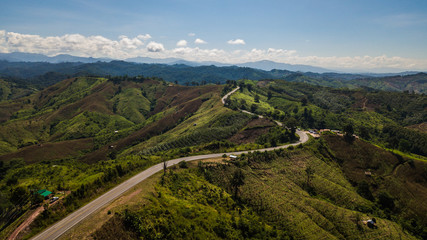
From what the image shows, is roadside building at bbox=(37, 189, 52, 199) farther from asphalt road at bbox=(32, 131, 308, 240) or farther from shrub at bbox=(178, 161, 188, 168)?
shrub at bbox=(178, 161, 188, 168)

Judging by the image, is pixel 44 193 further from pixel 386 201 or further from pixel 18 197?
pixel 386 201

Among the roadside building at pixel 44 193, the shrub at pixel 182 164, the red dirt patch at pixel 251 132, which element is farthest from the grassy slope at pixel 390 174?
the roadside building at pixel 44 193

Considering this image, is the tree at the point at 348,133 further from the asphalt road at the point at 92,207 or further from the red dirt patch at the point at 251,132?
the asphalt road at the point at 92,207

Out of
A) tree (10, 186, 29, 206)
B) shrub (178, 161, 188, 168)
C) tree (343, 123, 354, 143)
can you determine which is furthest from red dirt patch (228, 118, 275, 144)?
tree (10, 186, 29, 206)

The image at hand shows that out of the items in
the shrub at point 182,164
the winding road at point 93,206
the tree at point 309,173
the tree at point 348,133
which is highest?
the tree at point 348,133

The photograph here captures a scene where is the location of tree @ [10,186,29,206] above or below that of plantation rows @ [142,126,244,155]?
above

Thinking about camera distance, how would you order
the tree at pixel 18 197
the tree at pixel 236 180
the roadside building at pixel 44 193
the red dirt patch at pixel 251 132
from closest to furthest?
the tree at pixel 18 197
the roadside building at pixel 44 193
the tree at pixel 236 180
the red dirt patch at pixel 251 132

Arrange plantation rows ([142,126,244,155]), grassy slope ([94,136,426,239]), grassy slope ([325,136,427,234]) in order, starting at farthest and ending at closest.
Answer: plantation rows ([142,126,244,155]) → grassy slope ([325,136,427,234]) → grassy slope ([94,136,426,239])

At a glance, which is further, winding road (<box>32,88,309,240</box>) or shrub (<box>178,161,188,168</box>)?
shrub (<box>178,161,188,168</box>)

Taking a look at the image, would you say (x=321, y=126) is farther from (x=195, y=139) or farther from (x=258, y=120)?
(x=195, y=139)

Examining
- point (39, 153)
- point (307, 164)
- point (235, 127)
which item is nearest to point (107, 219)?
point (307, 164)

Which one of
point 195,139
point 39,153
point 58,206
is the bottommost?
point 39,153
